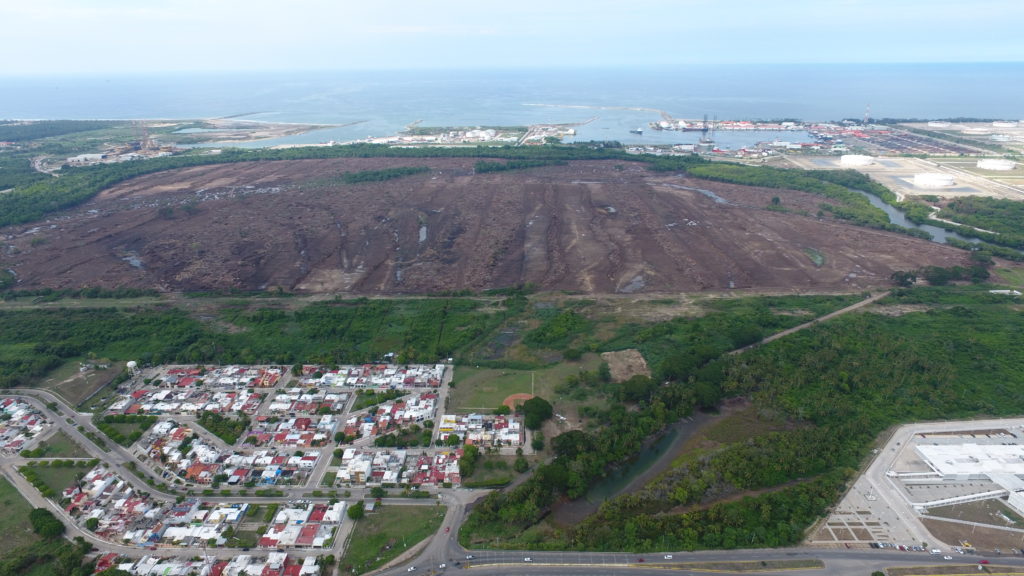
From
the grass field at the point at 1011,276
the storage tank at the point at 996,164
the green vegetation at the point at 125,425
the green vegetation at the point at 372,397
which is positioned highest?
the storage tank at the point at 996,164

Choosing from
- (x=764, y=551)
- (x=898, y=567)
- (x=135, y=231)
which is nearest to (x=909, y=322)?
(x=898, y=567)

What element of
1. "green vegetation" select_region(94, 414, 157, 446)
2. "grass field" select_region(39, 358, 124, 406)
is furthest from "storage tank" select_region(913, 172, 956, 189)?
"grass field" select_region(39, 358, 124, 406)

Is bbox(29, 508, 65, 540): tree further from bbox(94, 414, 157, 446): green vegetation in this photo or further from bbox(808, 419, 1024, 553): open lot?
bbox(808, 419, 1024, 553): open lot

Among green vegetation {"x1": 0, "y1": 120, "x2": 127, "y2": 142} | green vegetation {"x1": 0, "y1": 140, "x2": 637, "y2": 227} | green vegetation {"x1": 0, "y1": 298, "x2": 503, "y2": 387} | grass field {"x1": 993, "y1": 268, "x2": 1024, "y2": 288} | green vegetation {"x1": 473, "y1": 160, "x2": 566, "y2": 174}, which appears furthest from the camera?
green vegetation {"x1": 0, "y1": 120, "x2": 127, "y2": 142}

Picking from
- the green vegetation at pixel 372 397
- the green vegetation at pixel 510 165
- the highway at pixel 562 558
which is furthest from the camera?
the green vegetation at pixel 510 165

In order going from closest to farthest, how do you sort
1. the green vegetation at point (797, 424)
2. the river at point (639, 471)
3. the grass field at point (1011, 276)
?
the green vegetation at point (797, 424) → the river at point (639, 471) → the grass field at point (1011, 276)

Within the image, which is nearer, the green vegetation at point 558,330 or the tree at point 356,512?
the tree at point 356,512

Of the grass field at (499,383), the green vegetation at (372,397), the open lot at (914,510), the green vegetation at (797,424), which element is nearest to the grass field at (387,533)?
the green vegetation at (797,424)

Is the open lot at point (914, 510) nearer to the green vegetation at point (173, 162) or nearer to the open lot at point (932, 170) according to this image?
the open lot at point (932, 170)
